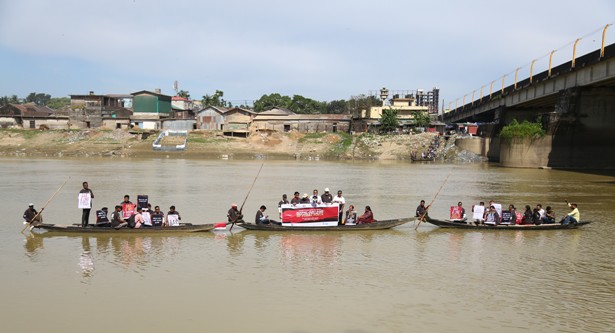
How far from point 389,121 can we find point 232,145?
24.7 m

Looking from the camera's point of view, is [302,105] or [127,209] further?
[302,105]

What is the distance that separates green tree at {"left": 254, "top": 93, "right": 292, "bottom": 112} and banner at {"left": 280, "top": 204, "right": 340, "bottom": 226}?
116m

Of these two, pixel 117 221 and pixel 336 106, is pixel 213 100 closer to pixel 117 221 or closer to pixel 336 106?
pixel 336 106

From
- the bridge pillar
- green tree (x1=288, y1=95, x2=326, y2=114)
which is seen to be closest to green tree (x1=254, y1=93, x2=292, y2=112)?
green tree (x1=288, y1=95, x2=326, y2=114)

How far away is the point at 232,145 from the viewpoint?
8044 centimetres

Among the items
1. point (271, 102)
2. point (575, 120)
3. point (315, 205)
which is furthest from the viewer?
point (271, 102)

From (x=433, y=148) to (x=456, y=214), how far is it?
53517 millimetres

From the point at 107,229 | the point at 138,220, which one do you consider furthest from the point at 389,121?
the point at 107,229

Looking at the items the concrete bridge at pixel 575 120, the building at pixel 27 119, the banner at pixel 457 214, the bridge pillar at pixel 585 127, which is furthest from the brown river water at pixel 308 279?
the building at pixel 27 119

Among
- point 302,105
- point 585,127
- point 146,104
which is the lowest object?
point 585,127

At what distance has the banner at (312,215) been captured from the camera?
872 inches

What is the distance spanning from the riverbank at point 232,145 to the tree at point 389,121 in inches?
188

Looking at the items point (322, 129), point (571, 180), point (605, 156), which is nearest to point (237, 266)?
point (571, 180)

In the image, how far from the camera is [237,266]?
16906 mm
